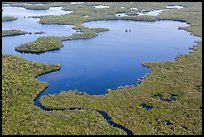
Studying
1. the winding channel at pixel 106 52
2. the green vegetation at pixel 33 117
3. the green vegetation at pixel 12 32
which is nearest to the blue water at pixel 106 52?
the winding channel at pixel 106 52

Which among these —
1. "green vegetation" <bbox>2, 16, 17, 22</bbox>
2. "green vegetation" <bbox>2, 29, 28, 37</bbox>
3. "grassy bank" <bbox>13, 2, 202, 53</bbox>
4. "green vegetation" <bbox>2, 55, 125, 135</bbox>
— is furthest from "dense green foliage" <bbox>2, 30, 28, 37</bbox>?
"green vegetation" <bbox>2, 55, 125, 135</bbox>

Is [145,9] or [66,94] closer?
[66,94]

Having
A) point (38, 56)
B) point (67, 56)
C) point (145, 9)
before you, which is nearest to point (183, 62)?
point (67, 56)

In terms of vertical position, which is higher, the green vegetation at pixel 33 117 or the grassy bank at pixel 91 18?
the grassy bank at pixel 91 18

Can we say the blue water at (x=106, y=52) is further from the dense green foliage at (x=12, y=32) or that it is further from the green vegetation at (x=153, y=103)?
the green vegetation at (x=153, y=103)

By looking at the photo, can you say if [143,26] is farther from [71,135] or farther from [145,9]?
[71,135]

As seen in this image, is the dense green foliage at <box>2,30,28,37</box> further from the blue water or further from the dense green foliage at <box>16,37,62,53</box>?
the dense green foliage at <box>16,37,62,53</box>
